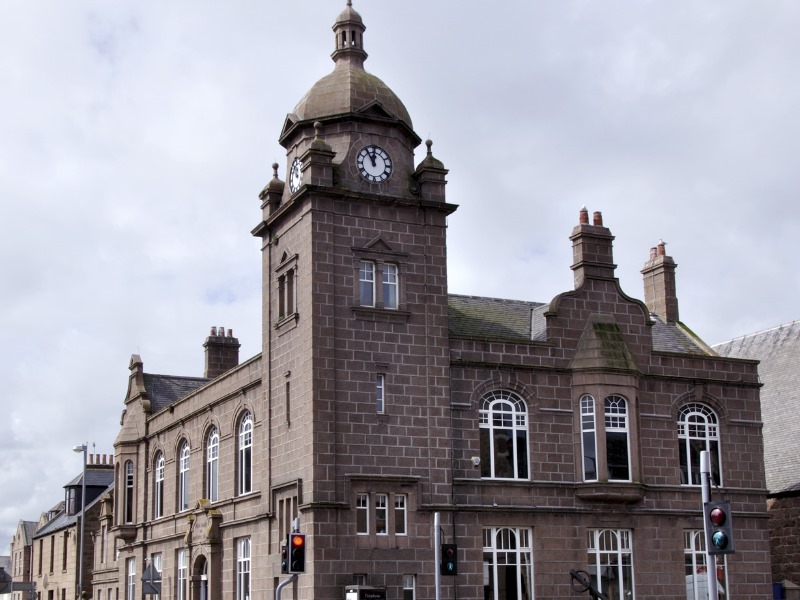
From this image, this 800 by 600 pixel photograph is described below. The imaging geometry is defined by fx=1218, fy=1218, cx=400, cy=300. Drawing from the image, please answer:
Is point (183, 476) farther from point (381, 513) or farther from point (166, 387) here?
point (381, 513)

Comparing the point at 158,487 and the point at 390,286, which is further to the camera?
the point at 158,487

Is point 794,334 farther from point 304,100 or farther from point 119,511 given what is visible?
point 119,511

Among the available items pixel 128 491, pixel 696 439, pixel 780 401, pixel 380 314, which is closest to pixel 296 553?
pixel 380 314

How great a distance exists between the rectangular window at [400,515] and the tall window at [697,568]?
991 cm

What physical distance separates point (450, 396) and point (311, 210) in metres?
7.08

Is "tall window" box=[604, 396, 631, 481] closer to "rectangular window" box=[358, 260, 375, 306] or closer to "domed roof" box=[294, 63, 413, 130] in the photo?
"rectangular window" box=[358, 260, 375, 306]

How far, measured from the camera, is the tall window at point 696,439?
40312 millimetres

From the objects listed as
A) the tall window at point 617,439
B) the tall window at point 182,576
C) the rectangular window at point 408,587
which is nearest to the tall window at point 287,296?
the rectangular window at point 408,587

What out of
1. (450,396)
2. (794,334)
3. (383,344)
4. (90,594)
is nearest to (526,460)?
(450,396)

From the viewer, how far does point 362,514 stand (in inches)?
1391

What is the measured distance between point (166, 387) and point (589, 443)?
24.3m

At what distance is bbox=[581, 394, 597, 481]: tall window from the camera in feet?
127

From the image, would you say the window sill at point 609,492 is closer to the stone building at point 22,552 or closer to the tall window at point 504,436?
the tall window at point 504,436

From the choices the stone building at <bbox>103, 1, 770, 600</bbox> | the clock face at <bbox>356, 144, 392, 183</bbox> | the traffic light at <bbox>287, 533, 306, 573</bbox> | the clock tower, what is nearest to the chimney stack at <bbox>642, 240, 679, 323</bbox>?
the stone building at <bbox>103, 1, 770, 600</bbox>
